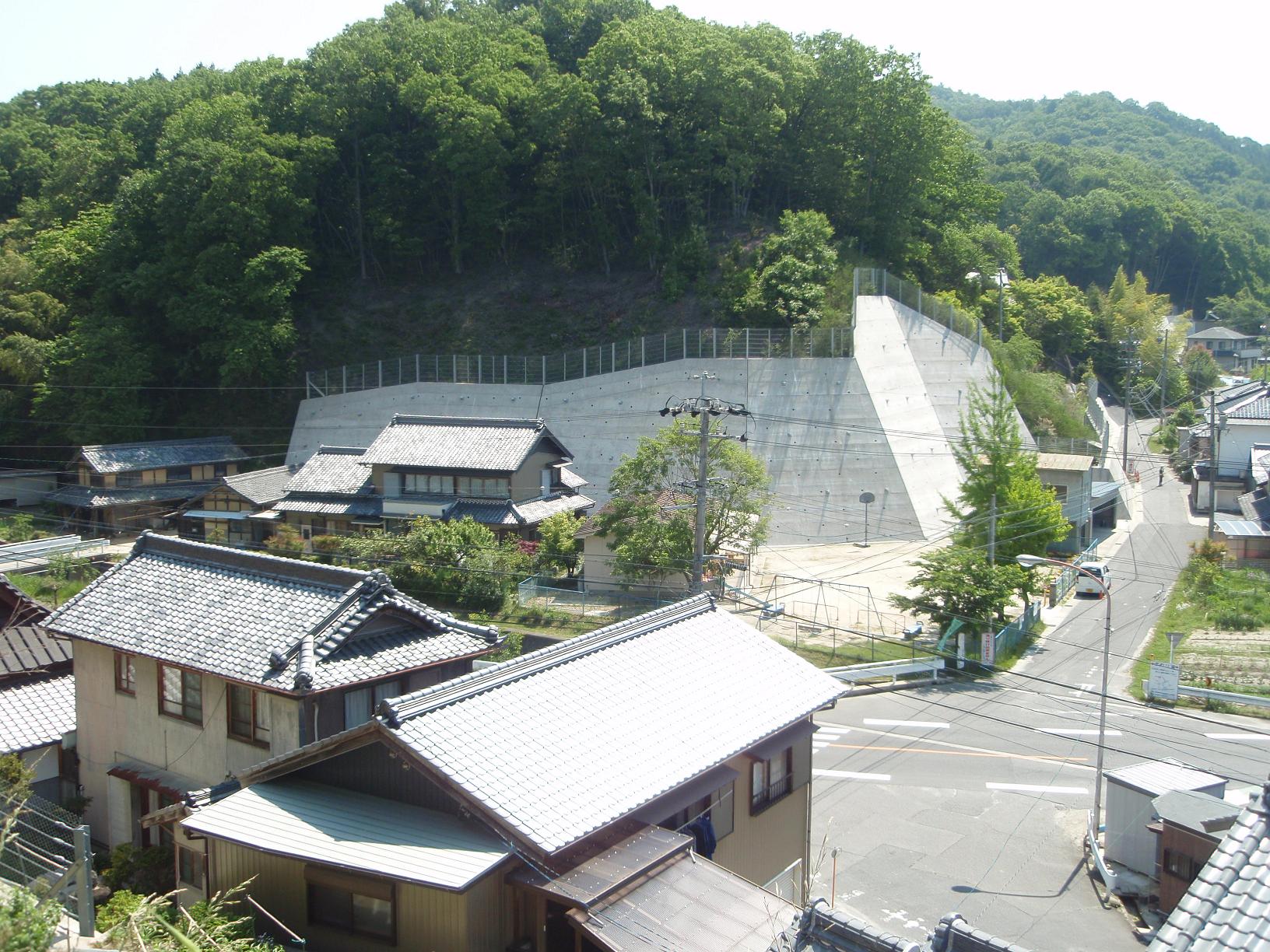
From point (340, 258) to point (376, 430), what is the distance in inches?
507

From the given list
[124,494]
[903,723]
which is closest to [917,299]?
[903,723]

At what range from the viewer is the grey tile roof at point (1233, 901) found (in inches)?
212

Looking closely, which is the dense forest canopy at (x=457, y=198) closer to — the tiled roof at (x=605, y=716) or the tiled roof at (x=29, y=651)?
the tiled roof at (x=29, y=651)

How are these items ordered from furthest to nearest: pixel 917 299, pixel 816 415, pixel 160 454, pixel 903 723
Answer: pixel 917 299 < pixel 160 454 < pixel 816 415 < pixel 903 723

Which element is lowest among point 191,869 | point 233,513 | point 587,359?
point 233,513

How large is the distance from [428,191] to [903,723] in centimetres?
3784

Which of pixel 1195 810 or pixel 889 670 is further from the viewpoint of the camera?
pixel 889 670

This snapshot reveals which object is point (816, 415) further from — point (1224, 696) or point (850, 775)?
point (850, 775)

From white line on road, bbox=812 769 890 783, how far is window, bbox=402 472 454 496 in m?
18.3

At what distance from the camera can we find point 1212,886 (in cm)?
566

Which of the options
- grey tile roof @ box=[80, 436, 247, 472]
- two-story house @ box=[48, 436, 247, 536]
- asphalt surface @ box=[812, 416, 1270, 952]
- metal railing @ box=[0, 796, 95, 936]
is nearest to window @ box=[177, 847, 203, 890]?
metal railing @ box=[0, 796, 95, 936]

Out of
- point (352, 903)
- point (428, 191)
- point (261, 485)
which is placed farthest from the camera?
point (428, 191)

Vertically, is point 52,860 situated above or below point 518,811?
below

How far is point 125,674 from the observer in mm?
15742
